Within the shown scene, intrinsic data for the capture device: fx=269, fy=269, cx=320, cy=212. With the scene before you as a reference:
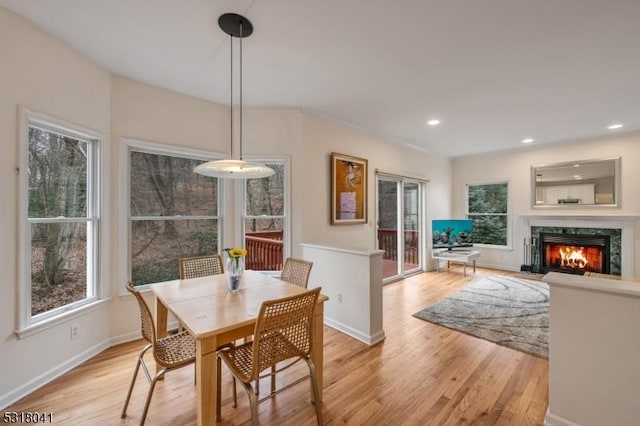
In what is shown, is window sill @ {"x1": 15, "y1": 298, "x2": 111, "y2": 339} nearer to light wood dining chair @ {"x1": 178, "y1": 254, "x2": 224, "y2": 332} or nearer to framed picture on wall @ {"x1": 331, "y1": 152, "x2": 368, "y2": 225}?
light wood dining chair @ {"x1": 178, "y1": 254, "x2": 224, "y2": 332}

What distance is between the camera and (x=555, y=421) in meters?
1.67

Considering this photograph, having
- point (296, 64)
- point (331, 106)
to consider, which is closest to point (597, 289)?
point (296, 64)

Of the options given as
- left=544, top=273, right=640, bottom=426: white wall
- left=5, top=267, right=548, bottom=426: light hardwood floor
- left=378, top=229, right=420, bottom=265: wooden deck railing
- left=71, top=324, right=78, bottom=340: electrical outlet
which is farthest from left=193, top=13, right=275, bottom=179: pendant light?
left=378, top=229, right=420, bottom=265: wooden deck railing

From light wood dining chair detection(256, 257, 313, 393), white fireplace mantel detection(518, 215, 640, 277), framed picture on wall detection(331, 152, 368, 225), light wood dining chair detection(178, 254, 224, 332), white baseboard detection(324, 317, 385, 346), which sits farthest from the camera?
white fireplace mantel detection(518, 215, 640, 277)

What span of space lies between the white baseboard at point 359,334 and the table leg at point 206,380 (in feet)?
5.82

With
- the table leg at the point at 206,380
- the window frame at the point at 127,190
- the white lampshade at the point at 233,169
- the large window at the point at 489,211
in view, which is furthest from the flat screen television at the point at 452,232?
the table leg at the point at 206,380

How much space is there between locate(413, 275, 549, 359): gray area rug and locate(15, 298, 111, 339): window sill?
11.9ft

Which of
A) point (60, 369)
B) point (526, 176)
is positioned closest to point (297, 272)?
point (60, 369)

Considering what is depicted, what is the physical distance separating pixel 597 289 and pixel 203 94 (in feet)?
12.9

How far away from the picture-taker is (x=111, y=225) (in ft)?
9.16

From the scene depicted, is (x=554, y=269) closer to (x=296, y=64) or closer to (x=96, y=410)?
(x=296, y=64)

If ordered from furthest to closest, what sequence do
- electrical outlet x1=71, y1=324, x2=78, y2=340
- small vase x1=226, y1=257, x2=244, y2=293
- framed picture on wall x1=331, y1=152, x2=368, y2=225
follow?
framed picture on wall x1=331, y1=152, x2=368, y2=225, electrical outlet x1=71, y1=324, x2=78, y2=340, small vase x1=226, y1=257, x2=244, y2=293

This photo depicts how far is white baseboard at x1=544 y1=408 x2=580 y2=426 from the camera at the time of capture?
1634 mm

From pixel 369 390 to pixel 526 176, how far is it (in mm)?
5928
